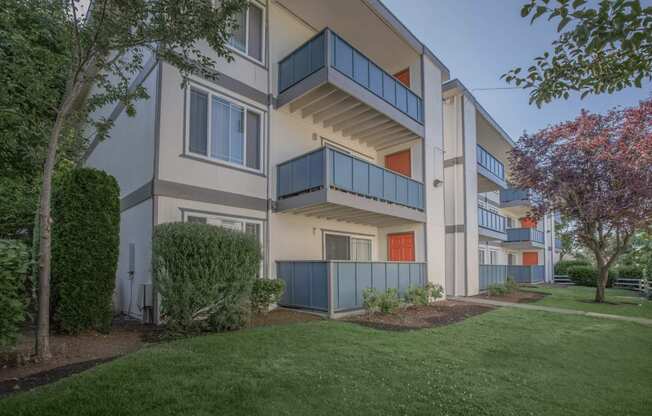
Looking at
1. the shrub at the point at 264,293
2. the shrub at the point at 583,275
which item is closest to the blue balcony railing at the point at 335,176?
the shrub at the point at 264,293

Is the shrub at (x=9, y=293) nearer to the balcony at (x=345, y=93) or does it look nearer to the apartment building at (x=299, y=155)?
the apartment building at (x=299, y=155)

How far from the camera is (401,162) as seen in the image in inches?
620

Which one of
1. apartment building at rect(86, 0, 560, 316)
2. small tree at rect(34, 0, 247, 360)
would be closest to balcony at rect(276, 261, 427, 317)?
apartment building at rect(86, 0, 560, 316)

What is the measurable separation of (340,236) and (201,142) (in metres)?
6.43

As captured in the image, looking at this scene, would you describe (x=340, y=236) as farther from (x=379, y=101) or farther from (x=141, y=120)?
(x=141, y=120)

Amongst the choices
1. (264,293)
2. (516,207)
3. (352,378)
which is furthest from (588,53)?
(516,207)

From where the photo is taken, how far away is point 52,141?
5.87 metres

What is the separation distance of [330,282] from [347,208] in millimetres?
2590

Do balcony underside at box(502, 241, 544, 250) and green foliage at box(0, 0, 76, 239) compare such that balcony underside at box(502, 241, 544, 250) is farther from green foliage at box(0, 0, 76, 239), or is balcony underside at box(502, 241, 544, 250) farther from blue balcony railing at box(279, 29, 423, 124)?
green foliage at box(0, 0, 76, 239)

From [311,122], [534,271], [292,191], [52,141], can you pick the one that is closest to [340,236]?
[292,191]

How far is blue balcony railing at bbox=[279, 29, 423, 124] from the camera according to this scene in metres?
10.7

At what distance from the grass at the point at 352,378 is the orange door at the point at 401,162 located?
8.80 metres

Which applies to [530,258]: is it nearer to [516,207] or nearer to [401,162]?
[516,207]

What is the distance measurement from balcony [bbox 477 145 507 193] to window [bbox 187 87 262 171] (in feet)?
46.4
